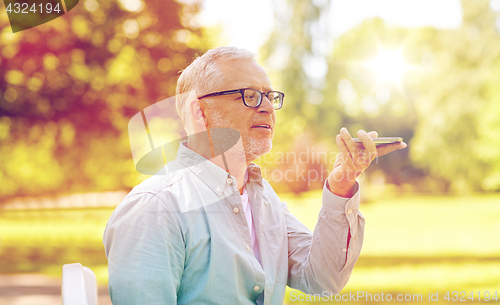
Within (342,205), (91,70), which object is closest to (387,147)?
(342,205)

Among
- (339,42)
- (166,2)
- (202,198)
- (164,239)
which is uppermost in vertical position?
(339,42)

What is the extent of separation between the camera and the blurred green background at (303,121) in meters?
6.65

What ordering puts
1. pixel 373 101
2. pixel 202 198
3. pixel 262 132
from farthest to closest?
1. pixel 373 101
2. pixel 262 132
3. pixel 202 198

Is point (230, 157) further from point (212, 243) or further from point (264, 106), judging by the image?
point (212, 243)

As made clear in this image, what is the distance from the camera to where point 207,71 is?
5.57 ft

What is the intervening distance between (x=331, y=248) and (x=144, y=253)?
701mm

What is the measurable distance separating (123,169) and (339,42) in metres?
8.28

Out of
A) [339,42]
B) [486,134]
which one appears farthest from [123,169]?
[486,134]

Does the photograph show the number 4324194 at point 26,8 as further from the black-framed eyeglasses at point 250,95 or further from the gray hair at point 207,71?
the black-framed eyeglasses at point 250,95

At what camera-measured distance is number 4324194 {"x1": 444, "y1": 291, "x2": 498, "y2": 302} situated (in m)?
4.90

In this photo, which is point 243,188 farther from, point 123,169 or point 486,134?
point 486,134

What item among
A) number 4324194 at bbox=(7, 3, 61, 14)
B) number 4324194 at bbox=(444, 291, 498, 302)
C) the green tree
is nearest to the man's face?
number 4324194 at bbox=(444, 291, 498, 302)

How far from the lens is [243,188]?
1734 millimetres

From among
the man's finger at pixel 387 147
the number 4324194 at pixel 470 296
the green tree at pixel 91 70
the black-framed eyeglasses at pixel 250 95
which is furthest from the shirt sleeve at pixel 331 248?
the green tree at pixel 91 70
